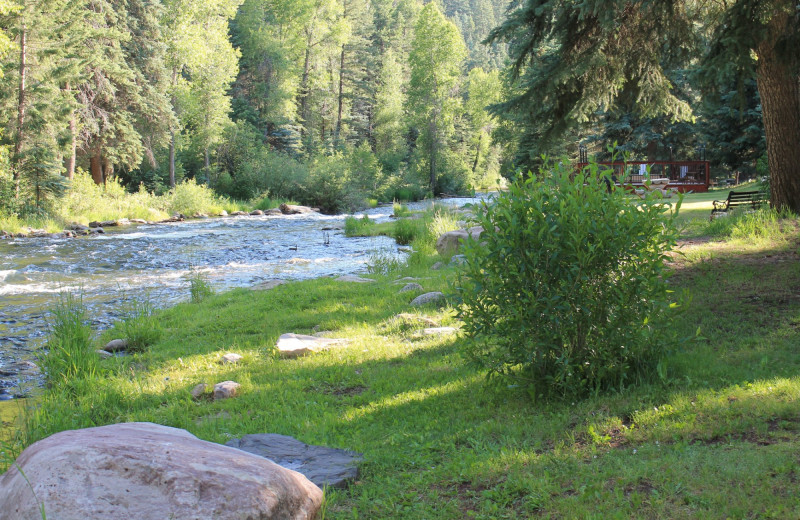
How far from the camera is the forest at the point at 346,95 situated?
10.4 m

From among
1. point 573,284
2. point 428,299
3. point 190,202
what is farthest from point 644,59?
point 190,202

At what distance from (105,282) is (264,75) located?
3790 centimetres

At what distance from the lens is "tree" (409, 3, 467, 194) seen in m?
42.8

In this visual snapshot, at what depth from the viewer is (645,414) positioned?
12.9ft

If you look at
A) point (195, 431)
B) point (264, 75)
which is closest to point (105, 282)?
point (195, 431)

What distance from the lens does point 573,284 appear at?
14.0ft

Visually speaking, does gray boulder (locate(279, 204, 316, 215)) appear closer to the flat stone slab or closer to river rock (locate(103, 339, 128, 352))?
river rock (locate(103, 339, 128, 352))

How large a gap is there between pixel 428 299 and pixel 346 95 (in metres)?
47.7

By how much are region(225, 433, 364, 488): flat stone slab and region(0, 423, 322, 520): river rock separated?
60cm

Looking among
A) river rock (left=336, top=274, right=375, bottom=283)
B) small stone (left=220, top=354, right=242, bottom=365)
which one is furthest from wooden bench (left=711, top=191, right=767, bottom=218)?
small stone (left=220, top=354, right=242, bottom=365)

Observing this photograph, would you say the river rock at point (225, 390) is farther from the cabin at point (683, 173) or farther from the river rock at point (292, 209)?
the river rock at point (292, 209)

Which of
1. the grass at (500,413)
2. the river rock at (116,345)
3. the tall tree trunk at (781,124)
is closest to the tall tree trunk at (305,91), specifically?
the tall tree trunk at (781,124)

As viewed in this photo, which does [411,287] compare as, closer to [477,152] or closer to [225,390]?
[225,390]

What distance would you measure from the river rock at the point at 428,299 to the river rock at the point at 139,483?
5.28 meters
